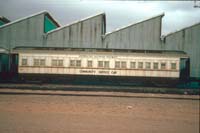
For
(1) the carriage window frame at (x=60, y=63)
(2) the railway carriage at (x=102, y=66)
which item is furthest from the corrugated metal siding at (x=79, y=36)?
(1) the carriage window frame at (x=60, y=63)

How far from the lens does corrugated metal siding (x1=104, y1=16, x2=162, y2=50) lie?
2595 cm

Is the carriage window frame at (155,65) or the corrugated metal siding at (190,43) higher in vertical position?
the corrugated metal siding at (190,43)

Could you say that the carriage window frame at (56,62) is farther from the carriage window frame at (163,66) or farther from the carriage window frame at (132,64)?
the carriage window frame at (163,66)

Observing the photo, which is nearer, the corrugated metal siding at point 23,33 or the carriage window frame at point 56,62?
the carriage window frame at point 56,62

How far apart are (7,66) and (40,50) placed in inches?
183

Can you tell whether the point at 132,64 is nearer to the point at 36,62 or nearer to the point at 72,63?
the point at 72,63

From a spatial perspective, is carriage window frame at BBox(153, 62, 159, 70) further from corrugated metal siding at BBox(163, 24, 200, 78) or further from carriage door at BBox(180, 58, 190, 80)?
corrugated metal siding at BBox(163, 24, 200, 78)

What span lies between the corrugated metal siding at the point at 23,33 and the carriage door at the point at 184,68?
16.9 m

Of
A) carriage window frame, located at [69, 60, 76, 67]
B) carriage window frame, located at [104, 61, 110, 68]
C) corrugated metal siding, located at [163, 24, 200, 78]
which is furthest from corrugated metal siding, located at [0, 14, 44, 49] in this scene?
corrugated metal siding, located at [163, 24, 200, 78]

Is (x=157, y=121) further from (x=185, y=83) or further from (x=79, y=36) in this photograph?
(x=79, y=36)

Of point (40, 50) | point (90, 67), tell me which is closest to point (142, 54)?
point (90, 67)

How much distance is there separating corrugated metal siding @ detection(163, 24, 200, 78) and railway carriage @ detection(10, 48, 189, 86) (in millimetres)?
5401

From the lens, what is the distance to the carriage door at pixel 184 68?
21297mm

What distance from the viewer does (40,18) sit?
26.7 meters
